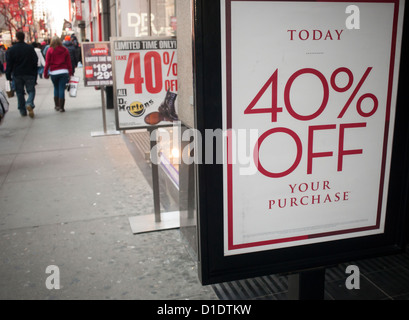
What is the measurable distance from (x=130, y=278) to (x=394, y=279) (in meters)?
2.08

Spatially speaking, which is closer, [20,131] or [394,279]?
[394,279]

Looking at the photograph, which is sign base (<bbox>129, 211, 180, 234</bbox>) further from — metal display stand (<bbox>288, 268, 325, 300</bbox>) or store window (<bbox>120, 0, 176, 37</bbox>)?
store window (<bbox>120, 0, 176, 37</bbox>)

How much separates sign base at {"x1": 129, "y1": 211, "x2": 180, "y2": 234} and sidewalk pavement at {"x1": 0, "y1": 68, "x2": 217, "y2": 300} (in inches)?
2.9

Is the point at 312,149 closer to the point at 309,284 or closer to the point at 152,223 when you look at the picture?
the point at 309,284

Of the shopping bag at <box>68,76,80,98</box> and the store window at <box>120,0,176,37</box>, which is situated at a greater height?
the store window at <box>120,0,176,37</box>

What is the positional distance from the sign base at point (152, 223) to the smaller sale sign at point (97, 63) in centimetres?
471

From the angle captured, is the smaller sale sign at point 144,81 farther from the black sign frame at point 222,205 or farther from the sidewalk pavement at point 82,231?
the black sign frame at point 222,205

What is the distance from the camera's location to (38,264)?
3.76m

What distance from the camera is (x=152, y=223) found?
15.0 feet

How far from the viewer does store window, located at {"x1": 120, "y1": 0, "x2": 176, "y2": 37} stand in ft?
22.8

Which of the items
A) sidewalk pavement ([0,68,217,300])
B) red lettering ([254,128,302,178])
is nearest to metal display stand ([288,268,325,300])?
red lettering ([254,128,302,178])

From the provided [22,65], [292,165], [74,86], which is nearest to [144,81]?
[292,165]
